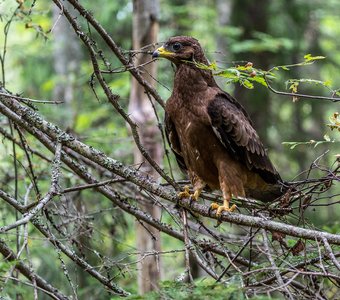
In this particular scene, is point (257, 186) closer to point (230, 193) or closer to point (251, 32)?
point (230, 193)

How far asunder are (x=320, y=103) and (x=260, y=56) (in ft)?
6.25

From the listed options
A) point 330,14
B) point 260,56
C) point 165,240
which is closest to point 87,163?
point 165,240

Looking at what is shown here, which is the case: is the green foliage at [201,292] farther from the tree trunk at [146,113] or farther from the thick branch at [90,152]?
the tree trunk at [146,113]

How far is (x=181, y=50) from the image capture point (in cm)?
582

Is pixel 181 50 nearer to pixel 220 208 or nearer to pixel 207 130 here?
pixel 207 130

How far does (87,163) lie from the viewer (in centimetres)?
602

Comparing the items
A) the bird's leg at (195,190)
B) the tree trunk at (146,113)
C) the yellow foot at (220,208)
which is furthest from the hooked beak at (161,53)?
the tree trunk at (146,113)

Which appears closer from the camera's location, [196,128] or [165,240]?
[196,128]

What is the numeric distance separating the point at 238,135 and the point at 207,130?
1.02 ft

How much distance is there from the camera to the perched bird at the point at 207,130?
18.5ft

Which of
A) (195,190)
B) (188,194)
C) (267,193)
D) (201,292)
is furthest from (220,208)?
(201,292)

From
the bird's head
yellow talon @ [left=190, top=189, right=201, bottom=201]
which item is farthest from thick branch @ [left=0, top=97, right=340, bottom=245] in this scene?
the bird's head

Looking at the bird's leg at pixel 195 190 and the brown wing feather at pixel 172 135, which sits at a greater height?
the brown wing feather at pixel 172 135

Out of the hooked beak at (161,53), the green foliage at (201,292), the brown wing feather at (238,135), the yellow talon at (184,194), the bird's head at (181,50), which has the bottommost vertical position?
the green foliage at (201,292)
